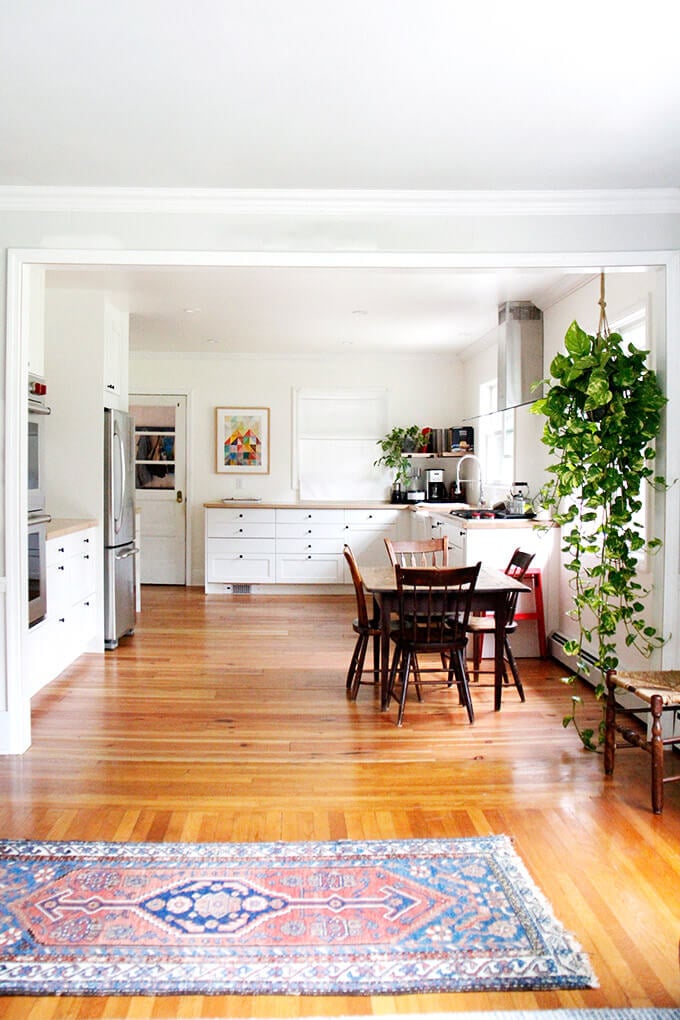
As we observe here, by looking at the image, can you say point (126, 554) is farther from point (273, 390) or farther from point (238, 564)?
point (273, 390)

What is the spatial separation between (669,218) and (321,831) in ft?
9.77

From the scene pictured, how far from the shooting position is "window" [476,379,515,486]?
658 cm

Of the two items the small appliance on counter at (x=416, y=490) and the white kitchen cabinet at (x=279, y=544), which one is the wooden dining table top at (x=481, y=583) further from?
the small appliance on counter at (x=416, y=490)

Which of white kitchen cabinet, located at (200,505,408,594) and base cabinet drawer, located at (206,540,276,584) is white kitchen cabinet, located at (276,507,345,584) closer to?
white kitchen cabinet, located at (200,505,408,594)

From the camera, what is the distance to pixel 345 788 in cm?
303

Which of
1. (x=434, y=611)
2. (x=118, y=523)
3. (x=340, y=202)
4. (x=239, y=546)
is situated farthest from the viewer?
(x=239, y=546)

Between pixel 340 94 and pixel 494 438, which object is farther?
pixel 494 438

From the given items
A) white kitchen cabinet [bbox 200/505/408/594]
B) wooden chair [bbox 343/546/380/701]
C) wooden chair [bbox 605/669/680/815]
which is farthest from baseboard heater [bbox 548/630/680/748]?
white kitchen cabinet [bbox 200/505/408/594]

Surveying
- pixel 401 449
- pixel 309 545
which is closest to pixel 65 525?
pixel 309 545

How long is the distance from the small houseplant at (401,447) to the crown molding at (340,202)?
15.7ft

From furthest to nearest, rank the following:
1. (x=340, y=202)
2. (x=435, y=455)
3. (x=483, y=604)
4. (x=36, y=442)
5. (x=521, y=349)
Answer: (x=435, y=455) < (x=521, y=349) < (x=36, y=442) < (x=483, y=604) < (x=340, y=202)

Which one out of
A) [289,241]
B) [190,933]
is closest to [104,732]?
[190,933]

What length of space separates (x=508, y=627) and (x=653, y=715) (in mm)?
1437

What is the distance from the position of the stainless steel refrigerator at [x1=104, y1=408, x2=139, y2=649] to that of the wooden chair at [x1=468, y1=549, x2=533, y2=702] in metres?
2.58
